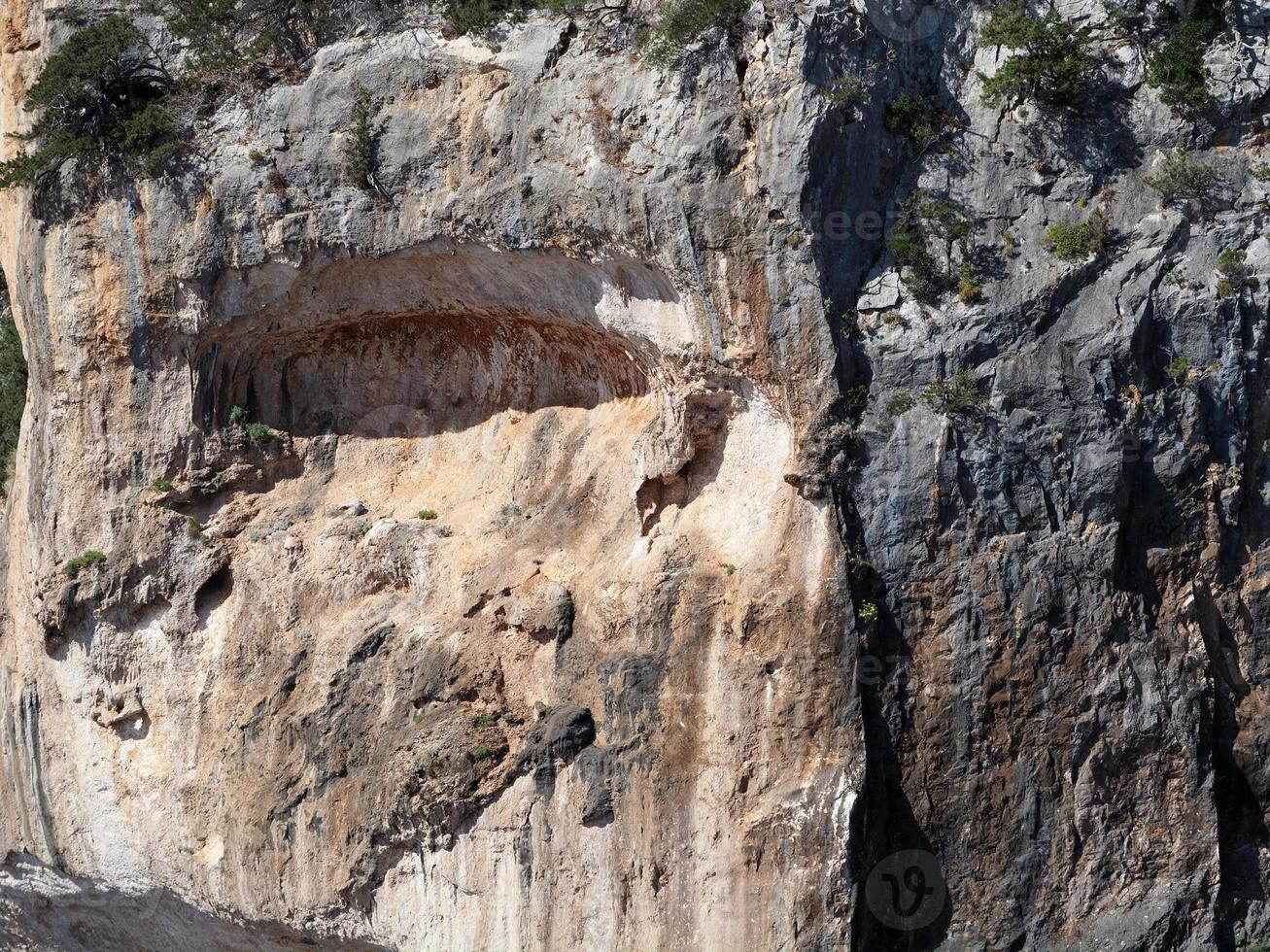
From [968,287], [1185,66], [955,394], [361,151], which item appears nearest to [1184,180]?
[1185,66]

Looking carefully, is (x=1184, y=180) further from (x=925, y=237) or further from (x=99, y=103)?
(x=99, y=103)

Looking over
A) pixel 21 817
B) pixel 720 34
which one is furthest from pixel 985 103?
pixel 21 817

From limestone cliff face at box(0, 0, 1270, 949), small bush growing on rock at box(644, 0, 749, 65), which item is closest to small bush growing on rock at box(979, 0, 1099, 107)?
limestone cliff face at box(0, 0, 1270, 949)

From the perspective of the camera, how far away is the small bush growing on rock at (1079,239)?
38.3 ft

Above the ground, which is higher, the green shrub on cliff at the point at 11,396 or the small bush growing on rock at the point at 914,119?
the small bush growing on rock at the point at 914,119

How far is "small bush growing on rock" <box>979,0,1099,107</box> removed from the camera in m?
12.0

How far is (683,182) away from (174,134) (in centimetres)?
538

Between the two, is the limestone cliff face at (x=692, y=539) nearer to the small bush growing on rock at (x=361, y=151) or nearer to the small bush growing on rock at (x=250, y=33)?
the small bush growing on rock at (x=361, y=151)

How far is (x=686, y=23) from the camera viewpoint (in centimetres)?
1191

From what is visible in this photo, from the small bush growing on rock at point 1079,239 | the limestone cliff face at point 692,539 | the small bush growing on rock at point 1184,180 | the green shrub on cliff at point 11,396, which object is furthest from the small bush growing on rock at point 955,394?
the green shrub on cliff at point 11,396

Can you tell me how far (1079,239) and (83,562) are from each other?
10086 mm

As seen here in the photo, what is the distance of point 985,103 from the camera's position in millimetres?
12219

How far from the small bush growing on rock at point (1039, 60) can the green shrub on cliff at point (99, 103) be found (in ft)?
26.0

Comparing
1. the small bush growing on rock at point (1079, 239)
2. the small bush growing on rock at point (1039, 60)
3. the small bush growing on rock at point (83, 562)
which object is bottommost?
the small bush growing on rock at point (83, 562)
